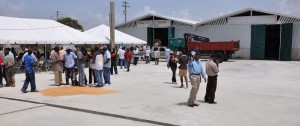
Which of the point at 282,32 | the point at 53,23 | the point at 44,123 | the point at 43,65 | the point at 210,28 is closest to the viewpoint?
the point at 44,123

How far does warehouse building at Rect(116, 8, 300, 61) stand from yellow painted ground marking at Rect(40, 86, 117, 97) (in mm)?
26405

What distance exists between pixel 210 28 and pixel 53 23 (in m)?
19.5

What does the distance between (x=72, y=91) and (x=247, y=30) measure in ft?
90.0

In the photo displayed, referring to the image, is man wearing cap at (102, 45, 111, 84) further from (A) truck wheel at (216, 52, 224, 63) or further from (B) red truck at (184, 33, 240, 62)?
(B) red truck at (184, 33, 240, 62)

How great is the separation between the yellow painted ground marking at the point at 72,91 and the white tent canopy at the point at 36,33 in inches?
290

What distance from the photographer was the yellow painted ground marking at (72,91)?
10212mm

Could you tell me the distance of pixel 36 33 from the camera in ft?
64.8

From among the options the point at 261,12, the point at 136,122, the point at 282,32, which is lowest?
the point at 136,122

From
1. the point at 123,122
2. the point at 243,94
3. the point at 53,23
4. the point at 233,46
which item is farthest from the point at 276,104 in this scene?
the point at 233,46

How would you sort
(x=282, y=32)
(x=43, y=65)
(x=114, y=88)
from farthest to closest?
1. (x=282, y=32)
2. (x=43, y=65)
3. (x=114, y=88)

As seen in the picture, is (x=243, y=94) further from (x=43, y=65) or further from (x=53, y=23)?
(x=53, y=23)

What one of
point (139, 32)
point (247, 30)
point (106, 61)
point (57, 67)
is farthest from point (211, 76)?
point (139, 32)

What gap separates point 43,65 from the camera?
18734 millimetres

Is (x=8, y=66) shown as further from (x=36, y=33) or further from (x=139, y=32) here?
(x=139, y=32)
